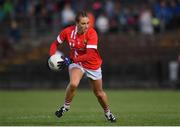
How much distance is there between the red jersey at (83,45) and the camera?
15.1 metres

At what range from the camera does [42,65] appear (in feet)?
108

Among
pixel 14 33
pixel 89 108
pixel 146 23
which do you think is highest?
pixel 146 23

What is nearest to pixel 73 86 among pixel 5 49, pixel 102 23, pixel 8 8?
pixel 102 23

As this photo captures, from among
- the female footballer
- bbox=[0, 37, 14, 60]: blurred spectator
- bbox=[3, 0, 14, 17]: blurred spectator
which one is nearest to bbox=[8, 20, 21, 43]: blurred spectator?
bbox=[0, 37, 14, 60]: blurred spectator

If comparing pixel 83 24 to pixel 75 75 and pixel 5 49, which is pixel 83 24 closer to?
pixel 75 75

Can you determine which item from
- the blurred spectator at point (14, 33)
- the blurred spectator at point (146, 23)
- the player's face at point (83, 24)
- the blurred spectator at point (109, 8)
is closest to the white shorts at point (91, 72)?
the player's face at point (83, 24)

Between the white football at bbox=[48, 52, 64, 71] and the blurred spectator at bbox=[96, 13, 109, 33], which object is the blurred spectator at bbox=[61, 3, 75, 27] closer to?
the blurred spectator at bbox=[96, 13, 109, 33]

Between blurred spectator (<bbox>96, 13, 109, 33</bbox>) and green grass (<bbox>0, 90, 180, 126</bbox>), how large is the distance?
9.57 ft

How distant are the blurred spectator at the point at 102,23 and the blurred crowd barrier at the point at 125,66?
0.35 meters

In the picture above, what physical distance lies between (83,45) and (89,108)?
6.50m

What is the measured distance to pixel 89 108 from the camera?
21.5 m

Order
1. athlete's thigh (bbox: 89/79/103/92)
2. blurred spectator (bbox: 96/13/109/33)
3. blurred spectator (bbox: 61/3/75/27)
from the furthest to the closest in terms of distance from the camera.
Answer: blurred spectator (bbox: 61/3/75/27) → blurred spectator (bbox: 96/13/109/33) → athlete's thigh (bbox: 89/79/103/92)

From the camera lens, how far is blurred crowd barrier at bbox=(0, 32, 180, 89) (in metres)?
31.7

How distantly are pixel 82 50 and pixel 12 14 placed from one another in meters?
20.1
